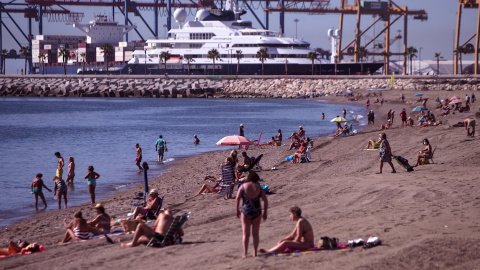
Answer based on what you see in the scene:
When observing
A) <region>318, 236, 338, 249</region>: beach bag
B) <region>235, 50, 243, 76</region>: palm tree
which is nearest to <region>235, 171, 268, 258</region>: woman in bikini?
<region>318, 236, 338, 249</region>: beach bag

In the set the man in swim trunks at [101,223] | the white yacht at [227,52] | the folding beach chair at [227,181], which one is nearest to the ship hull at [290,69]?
the white yacht at [227,52]

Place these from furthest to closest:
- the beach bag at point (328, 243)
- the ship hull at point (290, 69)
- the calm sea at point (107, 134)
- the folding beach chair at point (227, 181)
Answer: the ship hull at point (290, 69) → the calm sea at point (107, 134) → the folding beach chair at point (227, 181) → the beach bag at point (328, 243)

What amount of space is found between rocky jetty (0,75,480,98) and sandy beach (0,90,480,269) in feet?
200

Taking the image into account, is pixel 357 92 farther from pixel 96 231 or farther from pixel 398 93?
pixel 96 231

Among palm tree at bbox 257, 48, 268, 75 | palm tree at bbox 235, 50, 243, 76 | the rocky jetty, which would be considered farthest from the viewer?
palm tree at bbox 235, 50, 243, 76

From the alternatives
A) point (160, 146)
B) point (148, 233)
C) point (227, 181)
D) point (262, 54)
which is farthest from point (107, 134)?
point (262, 54)

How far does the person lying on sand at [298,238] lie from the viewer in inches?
346

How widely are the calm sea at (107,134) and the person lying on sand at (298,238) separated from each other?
8.02 metres

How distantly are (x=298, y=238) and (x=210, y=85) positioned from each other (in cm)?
8315

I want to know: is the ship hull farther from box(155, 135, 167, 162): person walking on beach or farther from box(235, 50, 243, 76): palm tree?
box(155, 135, 167, 162): person walking on beach

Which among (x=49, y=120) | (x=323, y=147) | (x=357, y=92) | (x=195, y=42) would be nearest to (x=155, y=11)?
(x=195, y=42)

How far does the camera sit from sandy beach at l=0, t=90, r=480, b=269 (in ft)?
27.8

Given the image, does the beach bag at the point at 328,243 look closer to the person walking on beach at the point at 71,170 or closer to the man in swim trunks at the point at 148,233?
the man in swim trunks at the point at 148,233

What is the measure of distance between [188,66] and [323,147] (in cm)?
7139
